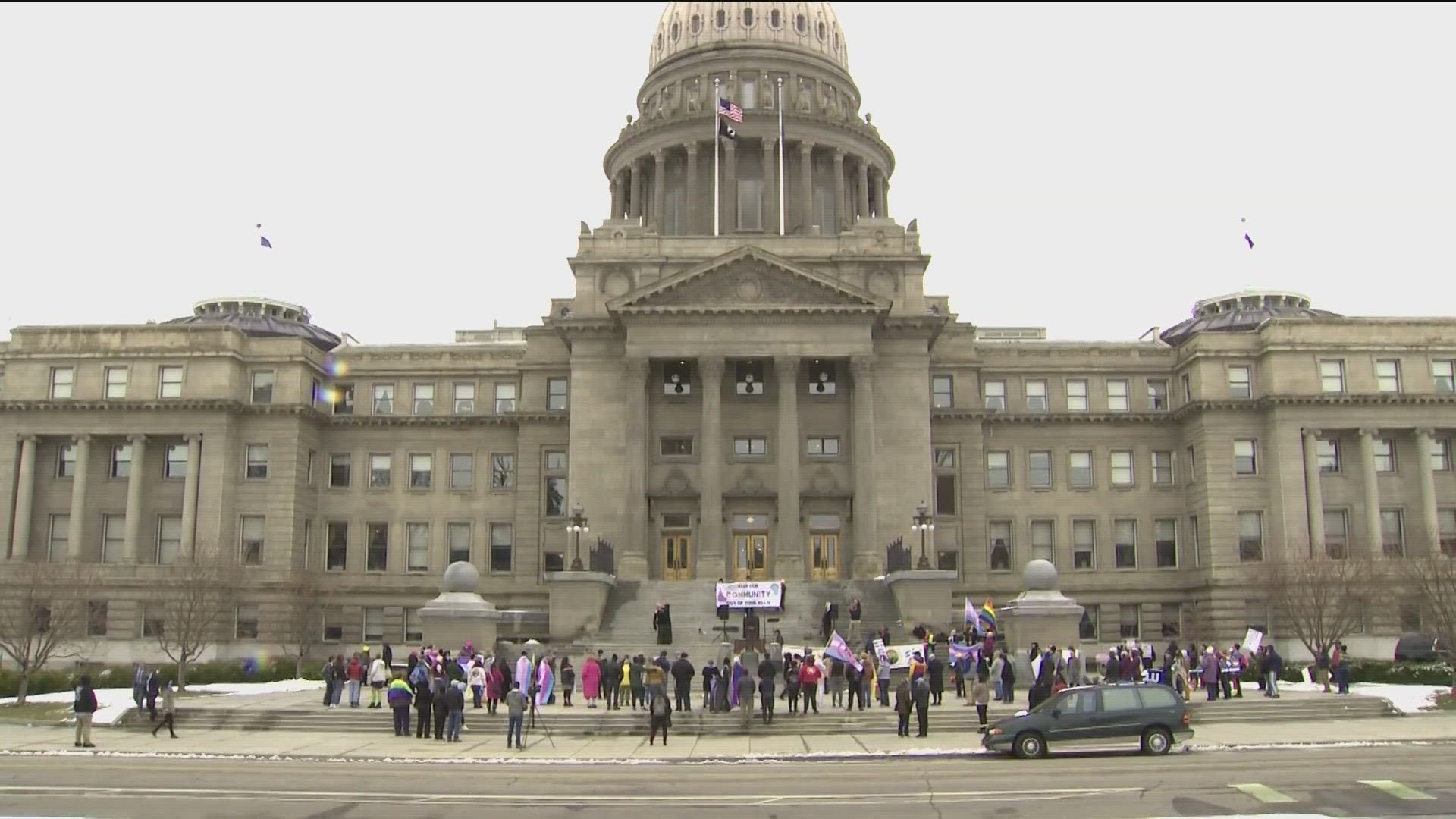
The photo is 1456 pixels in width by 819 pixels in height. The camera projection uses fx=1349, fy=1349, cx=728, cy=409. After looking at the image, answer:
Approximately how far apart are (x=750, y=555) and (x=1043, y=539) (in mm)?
17790

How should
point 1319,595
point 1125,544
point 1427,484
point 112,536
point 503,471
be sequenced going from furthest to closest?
point 503,471, point 1125,544, point 112,536, point 1427,484, point 1319,595

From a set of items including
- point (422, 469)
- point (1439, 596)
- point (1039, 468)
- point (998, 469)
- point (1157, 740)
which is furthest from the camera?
point (422, 469)

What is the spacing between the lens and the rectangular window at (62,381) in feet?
232

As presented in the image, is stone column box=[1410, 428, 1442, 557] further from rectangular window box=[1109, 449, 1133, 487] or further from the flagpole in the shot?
the flagpole

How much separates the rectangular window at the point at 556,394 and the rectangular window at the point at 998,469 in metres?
23.2

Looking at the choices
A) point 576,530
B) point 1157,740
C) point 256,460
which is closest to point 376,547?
point 256,460

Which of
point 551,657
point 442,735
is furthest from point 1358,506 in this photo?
point 442,735

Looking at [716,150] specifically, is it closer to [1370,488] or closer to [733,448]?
[733,448]

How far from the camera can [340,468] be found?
246 feet

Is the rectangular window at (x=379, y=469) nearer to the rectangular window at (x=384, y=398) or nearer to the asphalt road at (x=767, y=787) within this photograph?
the rectangular window at (x=384, y=398)

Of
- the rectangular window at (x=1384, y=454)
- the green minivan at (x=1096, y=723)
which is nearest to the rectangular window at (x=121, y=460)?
the green minivan at (x=1096, y=723)

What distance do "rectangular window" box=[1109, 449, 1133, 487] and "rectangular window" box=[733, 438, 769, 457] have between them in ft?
67.1

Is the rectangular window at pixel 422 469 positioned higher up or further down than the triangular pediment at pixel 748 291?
further down

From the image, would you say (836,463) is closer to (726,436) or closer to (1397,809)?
(726,436)
